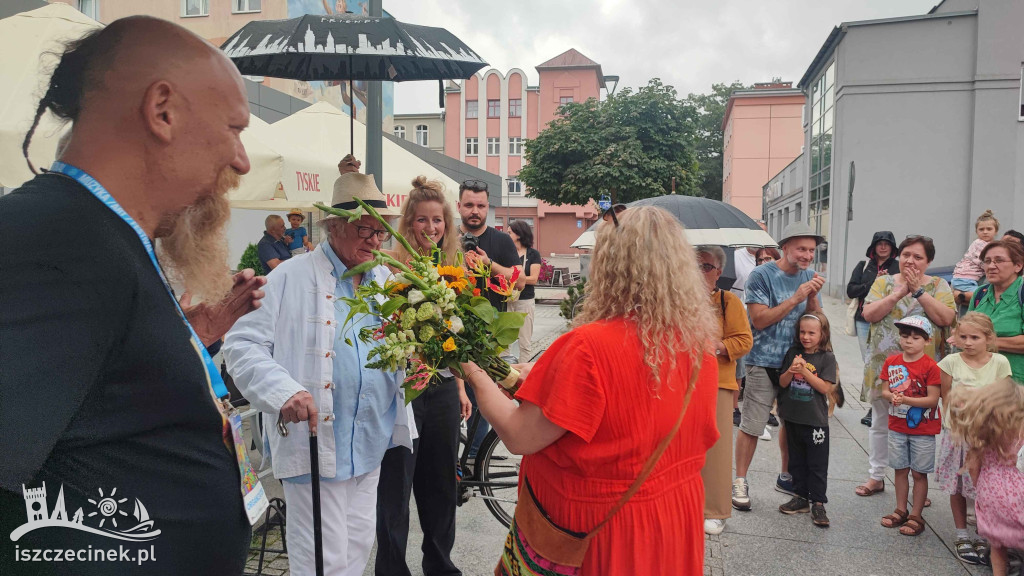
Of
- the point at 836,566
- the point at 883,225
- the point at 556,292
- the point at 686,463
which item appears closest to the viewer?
the point at 686,463

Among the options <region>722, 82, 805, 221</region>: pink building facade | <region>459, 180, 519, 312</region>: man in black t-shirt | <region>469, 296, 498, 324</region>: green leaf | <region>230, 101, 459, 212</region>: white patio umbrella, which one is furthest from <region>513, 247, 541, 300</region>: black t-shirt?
<region>722, 82, 805, 221</region>: pink building facade

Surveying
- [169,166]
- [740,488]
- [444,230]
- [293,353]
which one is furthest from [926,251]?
[169,166]

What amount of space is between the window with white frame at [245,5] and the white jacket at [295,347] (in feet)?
76.9

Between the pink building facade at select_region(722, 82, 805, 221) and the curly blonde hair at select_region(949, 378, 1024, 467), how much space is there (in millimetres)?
45478

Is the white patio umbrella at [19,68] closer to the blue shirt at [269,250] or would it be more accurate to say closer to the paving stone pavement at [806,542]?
the paving stone pavement at [806,542]

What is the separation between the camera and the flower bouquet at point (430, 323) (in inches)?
86.7

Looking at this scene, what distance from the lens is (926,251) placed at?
17.4ft

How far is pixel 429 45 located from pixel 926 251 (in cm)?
410

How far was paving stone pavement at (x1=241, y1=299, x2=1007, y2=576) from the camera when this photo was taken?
404 cm

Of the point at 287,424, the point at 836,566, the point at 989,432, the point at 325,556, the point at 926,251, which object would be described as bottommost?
the point at 836,566

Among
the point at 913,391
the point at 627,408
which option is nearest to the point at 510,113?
the point at 913,391

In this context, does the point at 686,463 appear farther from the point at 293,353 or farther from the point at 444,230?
the point at 444,230

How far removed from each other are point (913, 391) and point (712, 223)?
181cm

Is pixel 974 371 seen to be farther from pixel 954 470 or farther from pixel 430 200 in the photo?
pixel 430 200
